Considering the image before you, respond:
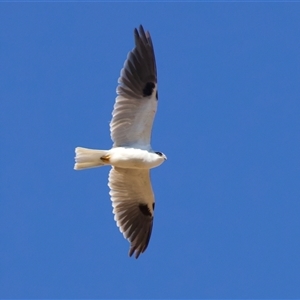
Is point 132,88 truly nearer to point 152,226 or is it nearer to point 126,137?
point 126,137

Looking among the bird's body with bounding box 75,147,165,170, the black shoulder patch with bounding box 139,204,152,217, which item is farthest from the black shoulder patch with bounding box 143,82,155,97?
the black shoulder patch with bounding box 139,204,152,217

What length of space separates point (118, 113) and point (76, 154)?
1.00 m

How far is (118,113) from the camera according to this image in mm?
18719

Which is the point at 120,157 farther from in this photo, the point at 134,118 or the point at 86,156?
the point at 134,118

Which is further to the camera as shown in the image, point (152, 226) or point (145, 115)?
point (152, 226)

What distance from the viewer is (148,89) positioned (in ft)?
61.5

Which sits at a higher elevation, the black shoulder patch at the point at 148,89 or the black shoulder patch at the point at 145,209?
the black shoulder patch at the point at 148,89

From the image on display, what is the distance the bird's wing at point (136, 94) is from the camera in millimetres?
18594

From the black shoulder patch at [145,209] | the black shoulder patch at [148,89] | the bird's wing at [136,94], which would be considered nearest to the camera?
the bird's wing at [136,94]

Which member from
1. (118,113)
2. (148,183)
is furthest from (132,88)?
(148,183)

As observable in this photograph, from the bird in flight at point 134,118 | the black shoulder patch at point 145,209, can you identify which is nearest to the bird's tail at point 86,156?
the bird in flight at point 134,118

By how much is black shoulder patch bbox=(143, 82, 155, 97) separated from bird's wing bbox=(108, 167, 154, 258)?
4.98ft

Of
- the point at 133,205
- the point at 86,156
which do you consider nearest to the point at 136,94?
the point at 86,156

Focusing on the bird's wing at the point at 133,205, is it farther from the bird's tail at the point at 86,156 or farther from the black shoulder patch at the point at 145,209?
the bird's tail at the point at 86,156
